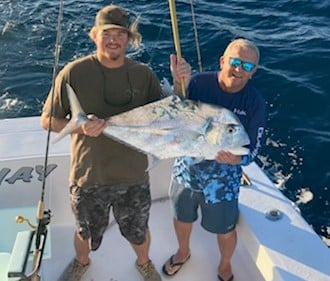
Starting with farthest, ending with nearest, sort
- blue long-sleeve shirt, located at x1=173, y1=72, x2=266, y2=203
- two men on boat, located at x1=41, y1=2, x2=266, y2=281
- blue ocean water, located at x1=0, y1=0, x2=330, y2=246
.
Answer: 1. blue ocean water, located at x1=0, y1=0, x2=330, y2=246
2. blue long-sleeve shirt, located at x1=173, y1=72, x2=266, y2=203
3. two men on boat, located at x1=41, y1=2, x2=266, y2=281

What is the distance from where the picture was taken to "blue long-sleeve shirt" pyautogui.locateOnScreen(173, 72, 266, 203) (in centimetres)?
322

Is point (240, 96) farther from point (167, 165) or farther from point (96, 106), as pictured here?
point (167, 165)

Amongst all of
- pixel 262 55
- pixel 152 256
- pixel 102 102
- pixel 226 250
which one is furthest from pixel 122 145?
pixel 262 55

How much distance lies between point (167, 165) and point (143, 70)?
4.51 ft

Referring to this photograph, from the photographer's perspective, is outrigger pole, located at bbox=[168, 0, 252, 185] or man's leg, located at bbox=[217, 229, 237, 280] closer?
outrigger pole, located at bbox=[168, 0, 252, 185]

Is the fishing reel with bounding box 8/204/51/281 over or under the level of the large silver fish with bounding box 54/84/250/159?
under

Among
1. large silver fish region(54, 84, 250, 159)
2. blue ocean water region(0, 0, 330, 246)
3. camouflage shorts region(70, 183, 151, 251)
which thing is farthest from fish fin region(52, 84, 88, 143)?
blue ocean water region(0, 0, 330, 246)

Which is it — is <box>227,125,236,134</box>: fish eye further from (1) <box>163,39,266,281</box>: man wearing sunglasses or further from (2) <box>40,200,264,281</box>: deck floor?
(2) <box>40,200,264,281</box>: deck floor

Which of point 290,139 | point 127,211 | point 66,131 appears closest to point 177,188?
point 127,211

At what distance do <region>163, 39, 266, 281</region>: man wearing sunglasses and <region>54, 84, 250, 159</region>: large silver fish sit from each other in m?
0.09

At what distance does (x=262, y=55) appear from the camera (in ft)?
26.6

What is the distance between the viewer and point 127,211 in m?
3.45

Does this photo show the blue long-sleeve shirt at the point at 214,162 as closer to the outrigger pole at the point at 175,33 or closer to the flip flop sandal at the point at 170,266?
the outrigger pole at the point at 175,33

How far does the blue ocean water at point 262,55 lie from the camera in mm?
5891
